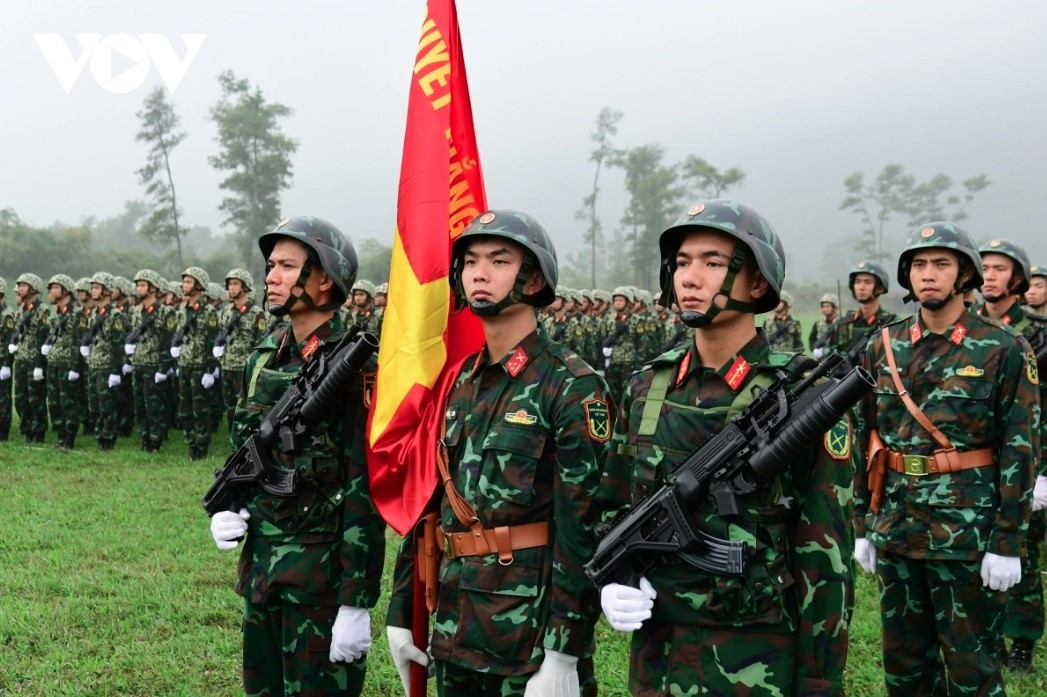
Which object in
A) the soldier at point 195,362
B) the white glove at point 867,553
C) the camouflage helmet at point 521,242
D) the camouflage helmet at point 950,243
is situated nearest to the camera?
the camouflage helmet at point 521,242

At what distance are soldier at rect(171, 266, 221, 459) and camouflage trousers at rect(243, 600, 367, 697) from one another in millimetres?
9274

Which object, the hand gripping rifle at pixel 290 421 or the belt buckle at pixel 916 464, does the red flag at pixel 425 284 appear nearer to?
the hand gripping rifle at pixel 290 421

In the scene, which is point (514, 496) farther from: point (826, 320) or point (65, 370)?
point (826, 320)

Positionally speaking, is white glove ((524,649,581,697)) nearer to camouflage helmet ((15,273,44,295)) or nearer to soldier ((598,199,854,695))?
soldier ((598,199,854,695))

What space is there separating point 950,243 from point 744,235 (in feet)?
6.92

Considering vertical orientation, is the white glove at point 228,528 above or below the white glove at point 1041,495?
above

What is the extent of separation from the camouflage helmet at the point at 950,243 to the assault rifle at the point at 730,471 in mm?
2111

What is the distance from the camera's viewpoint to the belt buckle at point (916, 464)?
4.13m

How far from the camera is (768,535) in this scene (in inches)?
96.3

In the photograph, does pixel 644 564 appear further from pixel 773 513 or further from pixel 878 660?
pixel 878 660

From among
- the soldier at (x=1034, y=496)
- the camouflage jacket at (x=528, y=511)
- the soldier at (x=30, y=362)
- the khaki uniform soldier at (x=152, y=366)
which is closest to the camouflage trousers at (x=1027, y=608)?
the soldier at (x=1034, y=496)

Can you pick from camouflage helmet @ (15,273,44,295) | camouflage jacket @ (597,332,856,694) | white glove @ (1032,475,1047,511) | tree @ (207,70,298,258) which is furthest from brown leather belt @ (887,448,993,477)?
tree @ (207,70,298,258)

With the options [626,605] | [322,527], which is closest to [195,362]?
[322,527]

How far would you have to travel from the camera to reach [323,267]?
3.72 m
